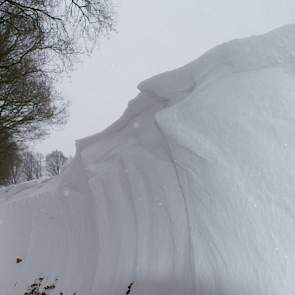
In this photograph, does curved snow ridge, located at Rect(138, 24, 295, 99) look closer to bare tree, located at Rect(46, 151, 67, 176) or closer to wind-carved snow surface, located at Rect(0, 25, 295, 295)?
wind-carved snow surface, located at Rect(0, 25, 295, 295)

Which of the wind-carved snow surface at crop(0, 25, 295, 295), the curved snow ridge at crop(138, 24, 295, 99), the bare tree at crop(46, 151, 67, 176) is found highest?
the bare tree at crop(46, 151, 67, 176)

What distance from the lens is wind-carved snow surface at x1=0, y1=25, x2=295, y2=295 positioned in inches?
64.0

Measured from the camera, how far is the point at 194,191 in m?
1.91

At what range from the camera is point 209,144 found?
199 cm

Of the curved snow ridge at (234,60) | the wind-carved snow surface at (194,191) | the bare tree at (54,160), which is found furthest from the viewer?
the bare tree at (54,160)

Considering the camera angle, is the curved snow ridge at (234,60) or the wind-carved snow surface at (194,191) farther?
the curved snow ridge at (234,60)

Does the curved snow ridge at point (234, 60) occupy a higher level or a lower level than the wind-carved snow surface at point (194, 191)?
higher

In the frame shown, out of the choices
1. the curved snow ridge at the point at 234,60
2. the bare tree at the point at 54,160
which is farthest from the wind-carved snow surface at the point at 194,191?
the bare tree at the point at 54,160

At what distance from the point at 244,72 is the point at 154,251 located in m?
1.19

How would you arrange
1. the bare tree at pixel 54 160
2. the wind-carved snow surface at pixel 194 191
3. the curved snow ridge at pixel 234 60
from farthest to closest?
the bare tree at pixel 54 160
the curved snow ridge at pixel 234 60
the wind-carved snow surface at pixel 194 191

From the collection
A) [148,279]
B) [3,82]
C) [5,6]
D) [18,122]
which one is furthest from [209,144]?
[18,122]

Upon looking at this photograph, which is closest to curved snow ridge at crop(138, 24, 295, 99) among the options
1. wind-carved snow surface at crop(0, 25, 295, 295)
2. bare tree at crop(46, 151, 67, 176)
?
wind-carved snow surface at crop(0, 25, 295, 295)

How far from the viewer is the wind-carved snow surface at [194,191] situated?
163 cm

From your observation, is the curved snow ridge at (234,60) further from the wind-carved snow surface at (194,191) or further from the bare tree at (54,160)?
the bare tree at (54,160)
